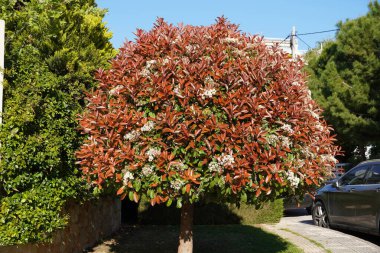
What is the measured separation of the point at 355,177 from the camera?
964cm

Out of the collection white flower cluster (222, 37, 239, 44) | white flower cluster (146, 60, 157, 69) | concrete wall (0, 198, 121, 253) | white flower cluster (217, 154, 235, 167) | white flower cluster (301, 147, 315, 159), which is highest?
white flower cluster (222, 37, 239, 44)

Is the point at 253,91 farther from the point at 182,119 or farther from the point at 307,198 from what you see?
the point at 307,198

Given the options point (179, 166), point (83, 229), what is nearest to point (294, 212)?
point (83, 229)

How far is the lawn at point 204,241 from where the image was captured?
7945mm

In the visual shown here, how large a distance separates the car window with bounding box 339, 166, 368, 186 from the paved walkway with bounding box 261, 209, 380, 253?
1.14 metres

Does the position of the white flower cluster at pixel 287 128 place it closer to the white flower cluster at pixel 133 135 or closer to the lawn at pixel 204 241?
the white flower cluster at pixel 133 135

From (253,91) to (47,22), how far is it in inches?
125

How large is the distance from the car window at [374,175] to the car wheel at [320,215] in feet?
6.80

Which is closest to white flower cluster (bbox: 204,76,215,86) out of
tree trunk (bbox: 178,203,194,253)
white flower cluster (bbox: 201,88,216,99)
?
white flower cluster (bbox: 201,88,216,99)

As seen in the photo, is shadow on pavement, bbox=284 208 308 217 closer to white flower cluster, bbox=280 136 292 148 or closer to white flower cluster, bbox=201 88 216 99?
white flower cluster, bbox=280 136 292 148

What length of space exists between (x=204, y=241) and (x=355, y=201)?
130 inches

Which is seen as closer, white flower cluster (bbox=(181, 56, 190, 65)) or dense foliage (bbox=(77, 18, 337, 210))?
dense foliage (bbox=(77, 18, 337, 210))

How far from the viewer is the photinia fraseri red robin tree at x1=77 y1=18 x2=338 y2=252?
4.98 metres

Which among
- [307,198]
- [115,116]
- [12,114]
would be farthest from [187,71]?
[307,198]
